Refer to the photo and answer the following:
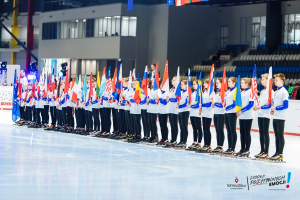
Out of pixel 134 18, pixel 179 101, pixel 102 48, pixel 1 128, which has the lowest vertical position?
pixel 1 128

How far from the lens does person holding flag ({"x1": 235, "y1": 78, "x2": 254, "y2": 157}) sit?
445 inches

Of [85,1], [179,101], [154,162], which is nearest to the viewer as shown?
[154,162]

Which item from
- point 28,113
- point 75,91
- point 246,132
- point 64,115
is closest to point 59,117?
point 64,115

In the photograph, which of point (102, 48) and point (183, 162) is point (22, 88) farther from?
point (102, 48)

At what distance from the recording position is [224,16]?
37.6 metres

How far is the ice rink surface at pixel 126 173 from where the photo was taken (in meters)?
7.14

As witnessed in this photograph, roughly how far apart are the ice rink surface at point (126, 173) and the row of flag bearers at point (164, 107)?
736 millimetres

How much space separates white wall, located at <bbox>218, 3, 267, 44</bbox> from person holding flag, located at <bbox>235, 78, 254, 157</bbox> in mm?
25082

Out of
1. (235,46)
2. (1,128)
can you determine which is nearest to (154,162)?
(1,128)

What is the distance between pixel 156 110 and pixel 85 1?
91.0 feet

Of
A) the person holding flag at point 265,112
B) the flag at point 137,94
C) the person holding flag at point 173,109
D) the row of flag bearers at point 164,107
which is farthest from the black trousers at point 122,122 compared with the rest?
the person holding flag at point 265,112

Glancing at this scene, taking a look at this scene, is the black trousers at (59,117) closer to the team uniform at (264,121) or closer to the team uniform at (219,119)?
the team uniform at (219,119)

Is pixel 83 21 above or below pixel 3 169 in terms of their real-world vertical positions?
above

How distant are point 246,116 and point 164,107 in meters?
2.97
